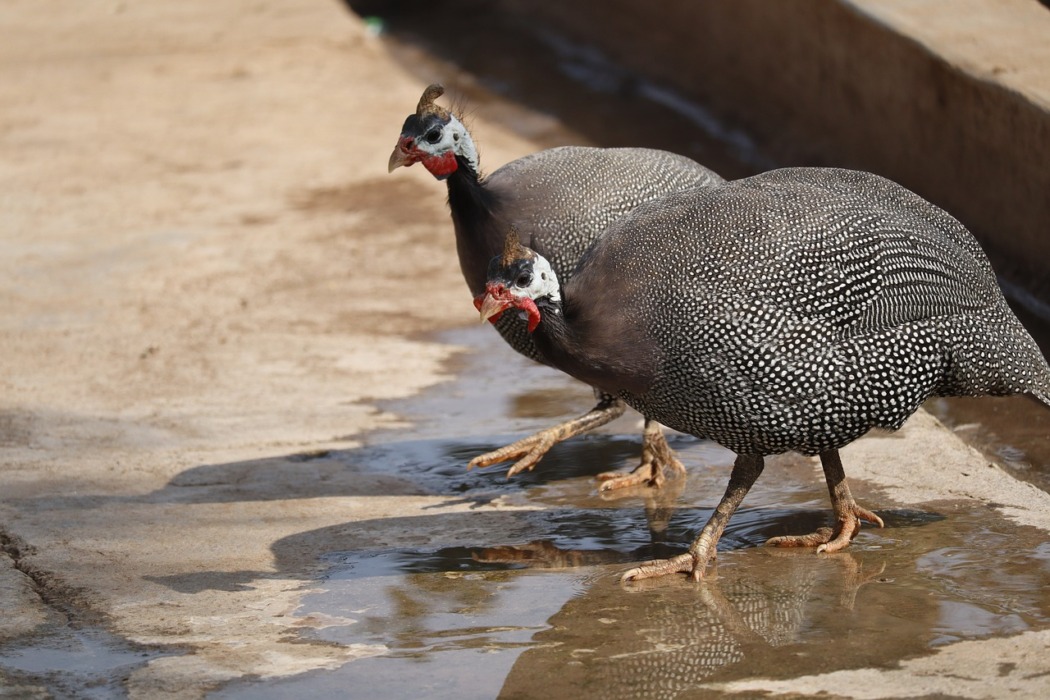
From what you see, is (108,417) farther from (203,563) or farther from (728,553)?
(728,553)

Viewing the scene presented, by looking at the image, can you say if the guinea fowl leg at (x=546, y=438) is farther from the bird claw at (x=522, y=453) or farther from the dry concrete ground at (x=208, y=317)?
the dry concrete ground at (x=208, y=317)

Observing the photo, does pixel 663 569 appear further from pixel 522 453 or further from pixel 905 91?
pixel 905 91

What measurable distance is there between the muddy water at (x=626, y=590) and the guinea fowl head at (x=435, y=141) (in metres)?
1.15

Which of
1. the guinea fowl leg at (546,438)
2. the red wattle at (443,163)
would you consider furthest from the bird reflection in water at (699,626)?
the red wattle at (443,163)

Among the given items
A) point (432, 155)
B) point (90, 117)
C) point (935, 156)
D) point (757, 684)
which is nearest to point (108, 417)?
point (432, 155)

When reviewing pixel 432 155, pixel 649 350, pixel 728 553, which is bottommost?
pixel 728 553

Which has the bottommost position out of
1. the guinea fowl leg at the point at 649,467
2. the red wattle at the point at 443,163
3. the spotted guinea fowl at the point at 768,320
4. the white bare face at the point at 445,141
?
the guinea fowl leg at the point at 649,467

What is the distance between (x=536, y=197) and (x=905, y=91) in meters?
3.38

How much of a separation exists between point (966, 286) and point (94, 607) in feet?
8.90

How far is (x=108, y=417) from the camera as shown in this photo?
6.04m

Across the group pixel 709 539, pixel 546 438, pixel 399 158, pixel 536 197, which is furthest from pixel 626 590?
pixel 399 158

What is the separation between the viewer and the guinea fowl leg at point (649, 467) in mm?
5328

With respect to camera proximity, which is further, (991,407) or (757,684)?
(991,407)

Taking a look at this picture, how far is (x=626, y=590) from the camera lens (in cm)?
434
